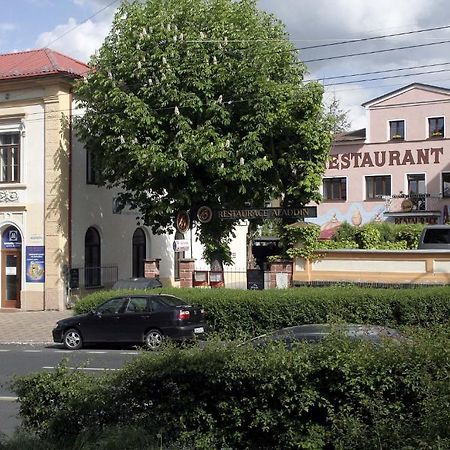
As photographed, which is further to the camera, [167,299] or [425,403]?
[167,299]

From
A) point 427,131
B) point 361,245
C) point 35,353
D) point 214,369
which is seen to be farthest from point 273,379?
point 427,131

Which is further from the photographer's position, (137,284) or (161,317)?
(137,284)

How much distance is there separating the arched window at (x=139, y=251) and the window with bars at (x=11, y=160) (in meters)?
6.52

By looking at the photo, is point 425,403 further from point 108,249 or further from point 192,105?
point 108,249

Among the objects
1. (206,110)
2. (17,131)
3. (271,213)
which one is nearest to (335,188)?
(17,131)

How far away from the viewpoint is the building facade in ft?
95.8

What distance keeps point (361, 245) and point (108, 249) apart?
11.7 metres

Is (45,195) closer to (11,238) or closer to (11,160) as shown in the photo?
(11,160)

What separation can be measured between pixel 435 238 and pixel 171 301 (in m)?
10.6

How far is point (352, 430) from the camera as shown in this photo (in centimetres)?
543

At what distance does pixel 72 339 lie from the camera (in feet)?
63.1

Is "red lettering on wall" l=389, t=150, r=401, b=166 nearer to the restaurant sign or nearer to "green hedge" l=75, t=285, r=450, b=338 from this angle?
the restaurant sign

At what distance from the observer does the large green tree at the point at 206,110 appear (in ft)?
80.2

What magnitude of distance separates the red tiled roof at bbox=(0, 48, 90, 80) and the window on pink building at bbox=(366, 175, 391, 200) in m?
21.3
